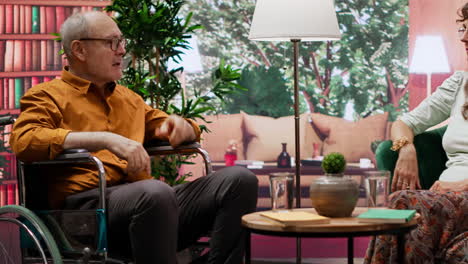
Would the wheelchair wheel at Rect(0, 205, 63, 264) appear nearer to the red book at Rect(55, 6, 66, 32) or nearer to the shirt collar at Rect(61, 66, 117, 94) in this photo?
the shirt collar at Rect(61, 66, 117, 94)

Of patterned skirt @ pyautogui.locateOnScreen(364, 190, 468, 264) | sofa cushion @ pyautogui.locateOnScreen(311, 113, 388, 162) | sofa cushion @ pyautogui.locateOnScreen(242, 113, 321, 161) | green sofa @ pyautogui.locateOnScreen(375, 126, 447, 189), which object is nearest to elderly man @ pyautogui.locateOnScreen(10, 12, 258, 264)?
patterned skirt @ pyautogui.locateOnScreen(364, 190, 468, 264)

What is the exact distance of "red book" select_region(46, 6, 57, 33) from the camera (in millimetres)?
5574

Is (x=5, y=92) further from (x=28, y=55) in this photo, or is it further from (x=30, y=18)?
(x=30, y=18)

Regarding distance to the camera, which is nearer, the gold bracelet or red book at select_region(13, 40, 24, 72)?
the gold bracelet

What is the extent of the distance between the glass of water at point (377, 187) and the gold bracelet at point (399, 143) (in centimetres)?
79

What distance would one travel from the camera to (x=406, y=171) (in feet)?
9.09

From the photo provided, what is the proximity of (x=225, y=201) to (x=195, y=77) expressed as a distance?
5360mm

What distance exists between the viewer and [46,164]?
7.11ft

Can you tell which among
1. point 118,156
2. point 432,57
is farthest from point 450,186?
point 432,57

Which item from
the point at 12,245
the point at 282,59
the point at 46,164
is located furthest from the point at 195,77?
the point at 46,164

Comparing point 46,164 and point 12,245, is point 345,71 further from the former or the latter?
point 46,164

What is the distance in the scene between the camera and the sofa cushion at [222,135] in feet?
22.4

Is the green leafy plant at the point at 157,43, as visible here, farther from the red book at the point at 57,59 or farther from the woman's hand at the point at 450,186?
the red book at the point at 57,59

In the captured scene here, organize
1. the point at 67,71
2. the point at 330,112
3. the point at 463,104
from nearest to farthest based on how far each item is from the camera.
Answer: the point at 67,71 → the point at 463,104 → the point at 330,112
